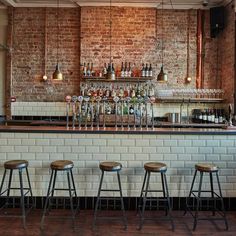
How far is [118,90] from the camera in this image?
771cm

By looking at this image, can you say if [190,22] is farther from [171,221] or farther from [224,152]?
[171,221]

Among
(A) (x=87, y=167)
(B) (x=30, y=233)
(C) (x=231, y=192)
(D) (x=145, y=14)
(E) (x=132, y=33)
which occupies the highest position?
(D) (x=145, y=14)

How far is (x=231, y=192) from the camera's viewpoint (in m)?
4.19

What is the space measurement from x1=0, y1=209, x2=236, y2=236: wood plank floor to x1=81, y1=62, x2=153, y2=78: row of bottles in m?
4.21

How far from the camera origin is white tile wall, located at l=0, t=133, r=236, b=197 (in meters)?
4.18

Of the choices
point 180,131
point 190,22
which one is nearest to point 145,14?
point 190,22

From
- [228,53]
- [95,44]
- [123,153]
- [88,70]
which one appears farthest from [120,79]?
[123,153]

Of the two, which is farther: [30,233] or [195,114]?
[195,114]

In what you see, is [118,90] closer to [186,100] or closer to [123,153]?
[186,100]

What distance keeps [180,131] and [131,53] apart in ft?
12.9

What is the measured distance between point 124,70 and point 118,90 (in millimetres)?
517

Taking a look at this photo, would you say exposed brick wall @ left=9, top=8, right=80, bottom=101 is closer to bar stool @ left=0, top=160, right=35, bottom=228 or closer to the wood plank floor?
bar stool @ left=0, top=160, right=35, bottom=228

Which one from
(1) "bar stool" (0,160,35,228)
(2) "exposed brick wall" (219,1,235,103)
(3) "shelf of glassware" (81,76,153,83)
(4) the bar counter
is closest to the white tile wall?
(4) the bar counter

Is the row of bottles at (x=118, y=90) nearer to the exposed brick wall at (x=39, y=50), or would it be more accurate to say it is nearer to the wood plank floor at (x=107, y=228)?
the exposed brick wall at (x=39, y=50)
